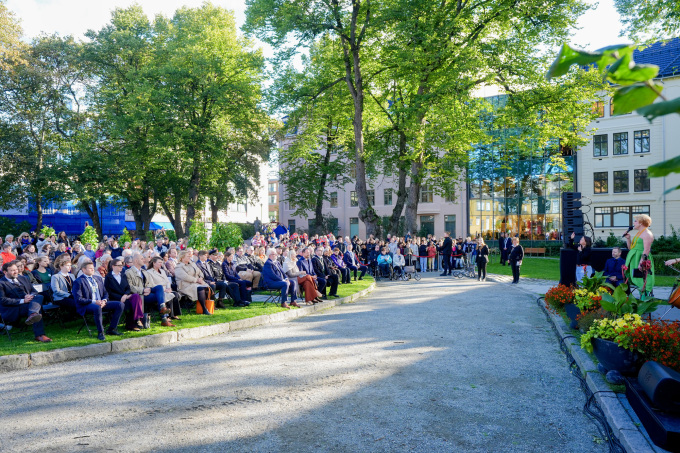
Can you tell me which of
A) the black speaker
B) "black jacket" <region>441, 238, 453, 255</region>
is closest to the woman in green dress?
the black speaker

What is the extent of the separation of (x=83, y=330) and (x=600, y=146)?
148 feet

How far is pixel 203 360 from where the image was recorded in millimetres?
7473

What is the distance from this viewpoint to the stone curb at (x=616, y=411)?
4.12 meters

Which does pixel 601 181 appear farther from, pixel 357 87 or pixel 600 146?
pixel 357 87

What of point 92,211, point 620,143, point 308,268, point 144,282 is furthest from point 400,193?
point 92,211

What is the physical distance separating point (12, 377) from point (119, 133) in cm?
2907

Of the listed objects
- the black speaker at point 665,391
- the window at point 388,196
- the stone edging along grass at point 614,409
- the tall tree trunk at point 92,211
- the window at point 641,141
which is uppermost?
the window at point 641,141

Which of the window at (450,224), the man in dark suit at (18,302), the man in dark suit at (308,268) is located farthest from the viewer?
the window at (450,224)

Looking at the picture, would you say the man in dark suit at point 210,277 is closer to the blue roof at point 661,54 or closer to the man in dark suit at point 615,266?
the man in dark suit at point 615,266

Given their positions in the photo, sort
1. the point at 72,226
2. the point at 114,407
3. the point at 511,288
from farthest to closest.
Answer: the point at 72,226
the point at 511,288
the point at 114,407

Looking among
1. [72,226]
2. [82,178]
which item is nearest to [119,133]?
[82,178]

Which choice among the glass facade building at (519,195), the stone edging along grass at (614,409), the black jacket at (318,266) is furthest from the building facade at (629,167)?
the stone edging along grass at (614,409)

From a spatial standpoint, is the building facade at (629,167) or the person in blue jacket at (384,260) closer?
the person in blue jacket at (384,260)

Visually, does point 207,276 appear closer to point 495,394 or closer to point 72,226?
point 495,394
